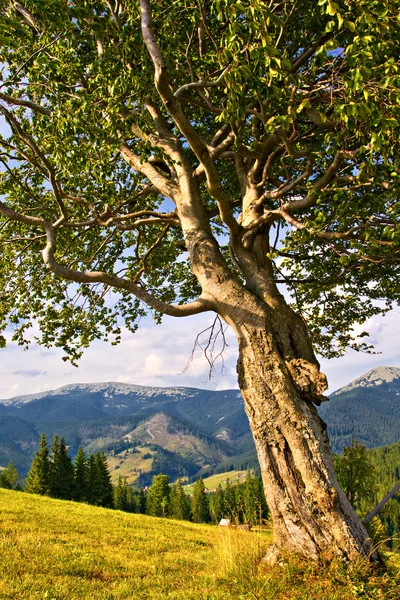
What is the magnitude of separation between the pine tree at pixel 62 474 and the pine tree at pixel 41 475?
113 cm

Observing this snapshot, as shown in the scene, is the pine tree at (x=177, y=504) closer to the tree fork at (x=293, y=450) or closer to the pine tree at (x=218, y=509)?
the pine tree at (x=218, y=509)

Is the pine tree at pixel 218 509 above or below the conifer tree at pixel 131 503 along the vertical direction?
above

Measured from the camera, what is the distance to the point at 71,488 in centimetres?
6638

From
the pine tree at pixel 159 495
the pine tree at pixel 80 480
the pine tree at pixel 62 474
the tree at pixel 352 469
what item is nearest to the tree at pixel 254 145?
the tree at pixel 352 469

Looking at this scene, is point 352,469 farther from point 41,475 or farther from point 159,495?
point 159,495

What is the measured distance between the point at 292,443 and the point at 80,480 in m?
71.3

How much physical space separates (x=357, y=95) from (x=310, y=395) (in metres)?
5.46

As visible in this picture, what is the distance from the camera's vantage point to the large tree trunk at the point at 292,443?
635 cm

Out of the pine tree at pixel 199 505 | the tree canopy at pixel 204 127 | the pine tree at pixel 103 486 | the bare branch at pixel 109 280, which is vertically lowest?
the pine tree at pixel 199 505

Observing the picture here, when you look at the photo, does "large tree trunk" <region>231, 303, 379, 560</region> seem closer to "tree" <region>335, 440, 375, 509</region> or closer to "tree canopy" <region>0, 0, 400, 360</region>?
"tree canopy" <region>0, 0, 400, 360</region>

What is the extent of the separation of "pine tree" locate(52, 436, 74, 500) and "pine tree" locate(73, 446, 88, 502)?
3.31 ft

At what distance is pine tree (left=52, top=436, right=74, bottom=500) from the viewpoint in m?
64.0

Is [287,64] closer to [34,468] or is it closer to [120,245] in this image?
[120,245]

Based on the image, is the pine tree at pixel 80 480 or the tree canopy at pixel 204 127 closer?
the tree canopy at pixel 204 127
